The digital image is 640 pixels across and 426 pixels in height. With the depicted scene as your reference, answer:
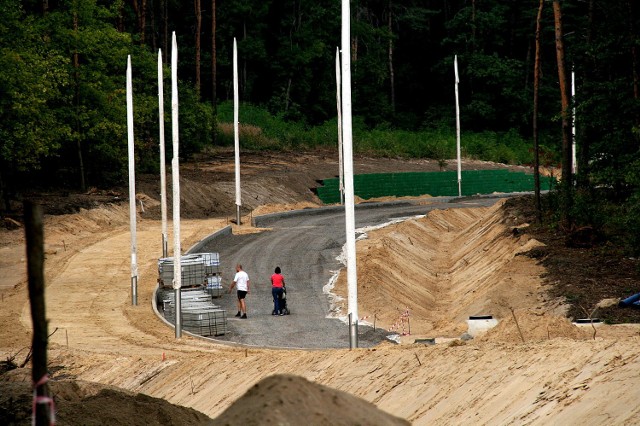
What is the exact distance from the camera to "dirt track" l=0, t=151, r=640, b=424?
12.9m

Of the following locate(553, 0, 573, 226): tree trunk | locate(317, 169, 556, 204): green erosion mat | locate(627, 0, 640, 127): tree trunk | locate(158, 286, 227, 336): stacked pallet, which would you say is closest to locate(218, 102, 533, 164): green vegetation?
locate(317, 169, 556, 204): green erosion mat

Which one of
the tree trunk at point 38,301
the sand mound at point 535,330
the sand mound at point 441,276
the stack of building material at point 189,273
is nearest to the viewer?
the tree trunk at point 38,301

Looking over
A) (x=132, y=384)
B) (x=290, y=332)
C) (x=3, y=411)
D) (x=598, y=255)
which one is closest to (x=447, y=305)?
(x=598, y=255)

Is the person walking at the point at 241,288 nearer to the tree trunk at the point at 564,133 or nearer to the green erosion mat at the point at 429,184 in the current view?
the tree trunk at the point at 564,133

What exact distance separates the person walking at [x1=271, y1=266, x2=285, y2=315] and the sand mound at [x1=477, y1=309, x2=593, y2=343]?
1151cm

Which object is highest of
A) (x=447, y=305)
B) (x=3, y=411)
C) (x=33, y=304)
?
(x=33, y=304)

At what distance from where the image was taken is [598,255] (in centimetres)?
3016

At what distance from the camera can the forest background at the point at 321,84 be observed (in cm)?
3400

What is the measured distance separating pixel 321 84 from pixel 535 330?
7133 cm

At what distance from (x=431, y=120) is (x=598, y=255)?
61944mm

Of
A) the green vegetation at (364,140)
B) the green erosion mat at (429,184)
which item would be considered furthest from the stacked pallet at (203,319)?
the green vegetation at (364,140)

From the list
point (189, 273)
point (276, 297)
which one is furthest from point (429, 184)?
point (276, 297)

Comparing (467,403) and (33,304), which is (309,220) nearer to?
(467,403)

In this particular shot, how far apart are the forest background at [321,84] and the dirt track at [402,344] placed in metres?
3.95
